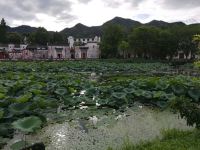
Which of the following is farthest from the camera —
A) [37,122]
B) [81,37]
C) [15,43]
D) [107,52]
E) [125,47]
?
[81,37]

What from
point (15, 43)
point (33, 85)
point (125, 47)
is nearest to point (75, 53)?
point (15, 43)

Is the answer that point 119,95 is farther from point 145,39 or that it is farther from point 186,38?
point 186,38

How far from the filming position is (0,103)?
325 inches

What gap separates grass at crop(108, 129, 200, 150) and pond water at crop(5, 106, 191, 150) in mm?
321

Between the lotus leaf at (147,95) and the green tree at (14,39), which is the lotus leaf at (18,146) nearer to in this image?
the lotus leaf at (147,95)

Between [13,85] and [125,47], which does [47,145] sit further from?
[125,47]

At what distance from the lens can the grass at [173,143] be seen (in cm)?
595

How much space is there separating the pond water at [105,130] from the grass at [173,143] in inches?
12.6

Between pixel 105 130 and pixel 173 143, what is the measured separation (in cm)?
175

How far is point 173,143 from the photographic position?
622 centimetres

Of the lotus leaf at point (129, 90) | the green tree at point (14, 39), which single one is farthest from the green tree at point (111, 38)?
the lotus leaf at point (129, 90)

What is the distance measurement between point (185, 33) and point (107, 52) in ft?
47.4

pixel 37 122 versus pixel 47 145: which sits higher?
pixel 37 122

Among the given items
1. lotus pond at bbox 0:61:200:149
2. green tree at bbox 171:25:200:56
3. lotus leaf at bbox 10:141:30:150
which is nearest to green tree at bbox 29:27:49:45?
green tree at bbox 171:25:200:56
